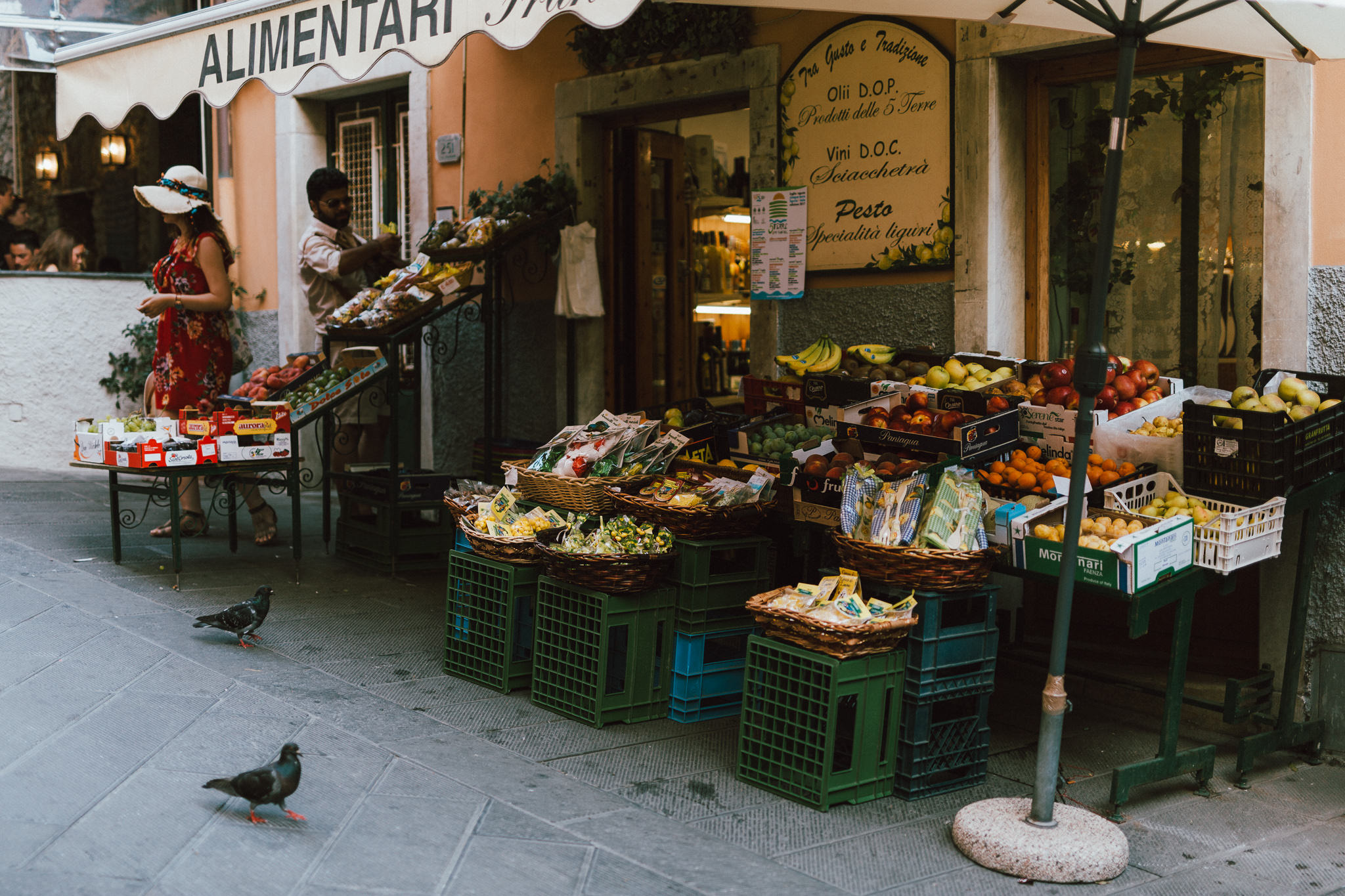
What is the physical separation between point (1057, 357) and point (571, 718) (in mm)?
3012

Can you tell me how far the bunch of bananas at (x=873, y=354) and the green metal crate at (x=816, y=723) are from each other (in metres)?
2.05

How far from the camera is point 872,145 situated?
6426 millimetres

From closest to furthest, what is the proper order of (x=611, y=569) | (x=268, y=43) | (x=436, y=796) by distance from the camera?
(x=436, y=796) → (x=611, y=569) → (x=268, y=43)

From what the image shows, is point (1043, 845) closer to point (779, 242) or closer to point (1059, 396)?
point (1059, 396)

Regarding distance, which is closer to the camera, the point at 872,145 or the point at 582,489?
the point at 582,489

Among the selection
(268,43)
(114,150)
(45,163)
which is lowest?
(268,43)

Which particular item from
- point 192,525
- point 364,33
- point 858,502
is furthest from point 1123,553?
point 192,525

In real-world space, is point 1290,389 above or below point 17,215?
below

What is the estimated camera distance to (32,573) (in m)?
6.79

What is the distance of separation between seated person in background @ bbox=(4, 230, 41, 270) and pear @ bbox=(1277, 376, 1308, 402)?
10.9m

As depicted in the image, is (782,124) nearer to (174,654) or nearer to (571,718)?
(571,718)

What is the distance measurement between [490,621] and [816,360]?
2084 mm

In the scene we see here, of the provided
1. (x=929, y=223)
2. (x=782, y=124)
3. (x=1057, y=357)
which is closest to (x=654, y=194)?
(x=782, y=124)

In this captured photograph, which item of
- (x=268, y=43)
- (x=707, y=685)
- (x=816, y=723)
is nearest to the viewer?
(x=816, y=723)
